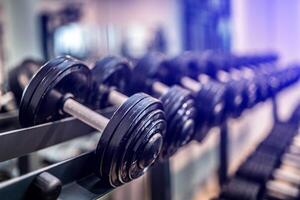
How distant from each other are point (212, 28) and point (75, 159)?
3375 millimetres

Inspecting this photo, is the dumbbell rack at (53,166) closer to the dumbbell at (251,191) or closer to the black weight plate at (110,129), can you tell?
the black weight plate at (110,129)

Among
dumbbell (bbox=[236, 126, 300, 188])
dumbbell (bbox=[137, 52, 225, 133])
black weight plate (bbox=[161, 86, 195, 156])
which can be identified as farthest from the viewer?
dumbbell (bbox=[236, 126, 300, 188])

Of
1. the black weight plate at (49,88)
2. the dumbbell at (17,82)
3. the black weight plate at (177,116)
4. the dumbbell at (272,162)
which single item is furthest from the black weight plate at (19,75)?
the dumbbell at (272,162)

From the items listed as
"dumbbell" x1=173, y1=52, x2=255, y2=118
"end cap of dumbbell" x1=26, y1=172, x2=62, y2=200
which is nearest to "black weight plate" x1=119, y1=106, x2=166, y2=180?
"end cap of dumbbell" x1=26, y1=172, x2=62, y2=200

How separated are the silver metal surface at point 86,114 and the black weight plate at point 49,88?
24 mm

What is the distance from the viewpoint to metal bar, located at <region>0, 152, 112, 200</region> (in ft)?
1.96

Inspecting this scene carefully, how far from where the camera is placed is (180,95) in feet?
3.17

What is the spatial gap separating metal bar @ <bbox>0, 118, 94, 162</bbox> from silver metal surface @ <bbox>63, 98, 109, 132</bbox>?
0.06 m

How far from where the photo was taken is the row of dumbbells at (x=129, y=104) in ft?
2.30

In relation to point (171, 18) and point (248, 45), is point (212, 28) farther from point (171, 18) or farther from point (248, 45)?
point (171, 18)

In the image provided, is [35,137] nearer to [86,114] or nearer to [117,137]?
[86,114]

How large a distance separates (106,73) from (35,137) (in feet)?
0.99

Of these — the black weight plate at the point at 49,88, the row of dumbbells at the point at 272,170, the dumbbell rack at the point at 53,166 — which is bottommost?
the row of dumbbells at the point at 272,170

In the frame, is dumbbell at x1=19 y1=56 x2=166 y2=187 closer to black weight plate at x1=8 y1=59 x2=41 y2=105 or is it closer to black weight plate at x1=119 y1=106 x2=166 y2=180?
black weight plate at x1=119 y1=106 x2=166 y2=180
